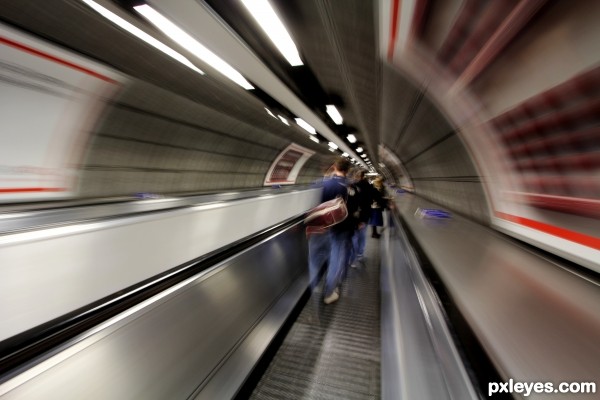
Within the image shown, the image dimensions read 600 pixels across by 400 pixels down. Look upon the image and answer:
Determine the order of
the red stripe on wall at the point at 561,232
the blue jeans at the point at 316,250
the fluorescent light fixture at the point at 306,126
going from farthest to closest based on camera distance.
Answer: the fluorescent light fixture at the point at 306,126, the blue jeans at the point at 316,250, the red stripe on wall at the point at 561,232

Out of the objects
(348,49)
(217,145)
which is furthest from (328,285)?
(217,145)

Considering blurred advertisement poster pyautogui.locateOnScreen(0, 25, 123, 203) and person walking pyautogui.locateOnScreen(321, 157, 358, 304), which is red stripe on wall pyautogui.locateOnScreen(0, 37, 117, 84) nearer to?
blurred advertisement poster pyautogui.locateOnScreen(0, 25, 123, 203)

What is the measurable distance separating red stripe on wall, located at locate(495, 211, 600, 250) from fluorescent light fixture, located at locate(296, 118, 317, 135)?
5.70 metres

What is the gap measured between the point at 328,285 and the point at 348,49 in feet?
10.8

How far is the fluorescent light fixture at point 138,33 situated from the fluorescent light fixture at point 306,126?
3.75 metres

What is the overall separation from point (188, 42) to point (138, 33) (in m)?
0.57

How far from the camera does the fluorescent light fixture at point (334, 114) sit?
260 inches

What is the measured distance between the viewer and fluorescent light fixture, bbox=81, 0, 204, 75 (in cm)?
274

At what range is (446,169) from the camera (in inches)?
217

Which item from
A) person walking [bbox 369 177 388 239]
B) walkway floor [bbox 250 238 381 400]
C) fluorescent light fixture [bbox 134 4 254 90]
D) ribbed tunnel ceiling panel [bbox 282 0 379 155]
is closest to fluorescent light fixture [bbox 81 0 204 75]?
fluorescent light fixture [bbox 134 4 254 90]

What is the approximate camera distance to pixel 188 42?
3.30m

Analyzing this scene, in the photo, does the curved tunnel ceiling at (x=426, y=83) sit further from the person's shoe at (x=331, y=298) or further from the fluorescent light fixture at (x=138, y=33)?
the person's shoe at (x=331, y=298)

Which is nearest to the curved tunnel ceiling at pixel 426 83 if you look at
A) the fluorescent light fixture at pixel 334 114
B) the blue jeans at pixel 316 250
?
the fluorescent light fixture at pixel 334 114

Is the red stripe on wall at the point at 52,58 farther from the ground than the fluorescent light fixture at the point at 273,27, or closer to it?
closer to it
